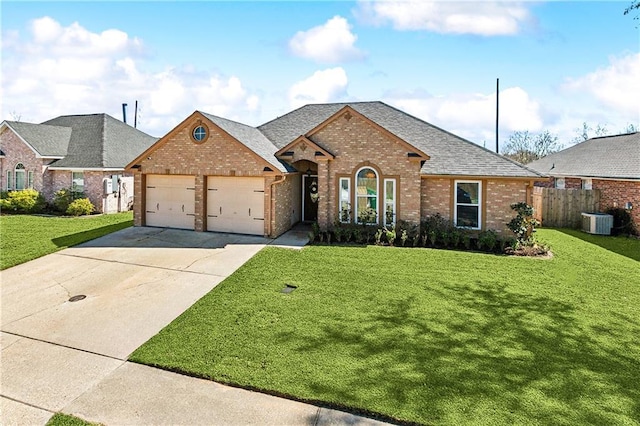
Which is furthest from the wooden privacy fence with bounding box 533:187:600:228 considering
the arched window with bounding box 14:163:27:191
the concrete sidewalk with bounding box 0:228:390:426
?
the arched window with bounding box 14:163:27:191

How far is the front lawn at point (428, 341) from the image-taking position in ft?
17.0

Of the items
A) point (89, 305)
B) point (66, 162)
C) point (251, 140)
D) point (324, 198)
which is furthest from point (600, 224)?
point (66, 162)

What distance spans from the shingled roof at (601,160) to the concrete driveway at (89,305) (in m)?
18.5

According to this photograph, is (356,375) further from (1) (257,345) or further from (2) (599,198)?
(2) (599,198)

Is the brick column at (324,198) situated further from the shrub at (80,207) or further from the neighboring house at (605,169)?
the shrub at (80,207)

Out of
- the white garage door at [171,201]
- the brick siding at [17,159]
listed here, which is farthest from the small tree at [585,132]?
the brick siding at [17,159]

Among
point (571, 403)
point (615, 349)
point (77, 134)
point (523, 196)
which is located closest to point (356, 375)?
point (571, 403)

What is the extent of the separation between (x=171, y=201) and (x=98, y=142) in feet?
36.2

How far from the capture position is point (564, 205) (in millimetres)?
19828

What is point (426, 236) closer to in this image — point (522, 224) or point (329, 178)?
point (522, 224)

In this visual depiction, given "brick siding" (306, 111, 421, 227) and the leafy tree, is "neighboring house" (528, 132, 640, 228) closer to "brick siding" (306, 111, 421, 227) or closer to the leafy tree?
"brick siding" (306, 111, 421, 227)

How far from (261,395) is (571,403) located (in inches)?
171

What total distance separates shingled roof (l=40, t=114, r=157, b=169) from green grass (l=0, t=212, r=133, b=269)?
3.70m

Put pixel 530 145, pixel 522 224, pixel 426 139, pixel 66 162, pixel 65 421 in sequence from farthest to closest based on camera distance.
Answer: pixel 530 145 < pixel 66 162 < pixel 426 139 < pixel 522 224 < pixel 65 421
